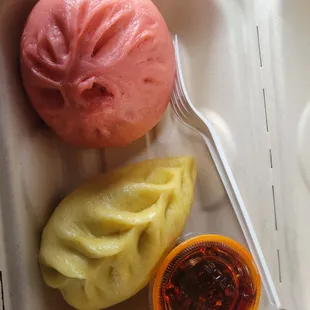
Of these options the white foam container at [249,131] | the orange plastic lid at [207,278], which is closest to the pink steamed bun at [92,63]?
the white foam container at [249,131]

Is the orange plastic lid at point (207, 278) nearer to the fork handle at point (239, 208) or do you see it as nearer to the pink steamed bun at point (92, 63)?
the fork handle at point (239, 208)

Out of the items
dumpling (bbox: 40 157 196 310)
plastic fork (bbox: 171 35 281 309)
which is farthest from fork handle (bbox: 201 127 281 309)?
dumpling (bbox: 40 157 196 310)

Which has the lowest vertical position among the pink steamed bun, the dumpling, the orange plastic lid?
the orange plastic lid

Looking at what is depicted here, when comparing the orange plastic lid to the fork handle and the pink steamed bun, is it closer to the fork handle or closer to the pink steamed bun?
the fork handle

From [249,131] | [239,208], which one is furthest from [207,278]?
[249,131]

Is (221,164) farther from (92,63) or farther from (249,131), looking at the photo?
(92,63)

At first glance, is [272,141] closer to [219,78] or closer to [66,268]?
[219,78]

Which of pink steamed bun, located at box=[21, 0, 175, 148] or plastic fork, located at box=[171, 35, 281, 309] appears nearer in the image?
pink steamed bun, located at box=[21, 0, 175, 148]
